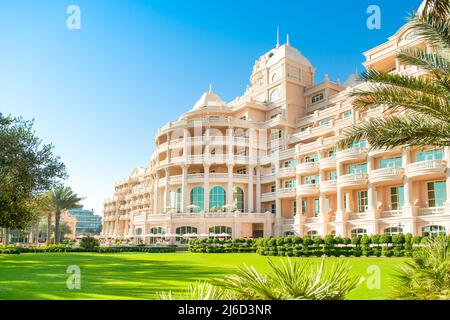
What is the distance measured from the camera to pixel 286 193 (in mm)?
51531

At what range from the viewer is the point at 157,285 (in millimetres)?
12766

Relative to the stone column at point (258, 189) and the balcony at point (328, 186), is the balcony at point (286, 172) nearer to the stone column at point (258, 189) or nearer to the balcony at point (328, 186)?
the stone column at point (258, 189)

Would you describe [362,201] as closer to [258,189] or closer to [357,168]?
[357,168]

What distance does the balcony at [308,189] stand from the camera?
47688 mm

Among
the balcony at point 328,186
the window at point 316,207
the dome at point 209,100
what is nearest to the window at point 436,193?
the balcony at point 328,186

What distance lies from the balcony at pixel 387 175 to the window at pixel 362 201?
12.9 feet

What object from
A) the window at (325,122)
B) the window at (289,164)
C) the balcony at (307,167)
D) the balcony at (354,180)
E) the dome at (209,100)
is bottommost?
the balcony at (354,180)

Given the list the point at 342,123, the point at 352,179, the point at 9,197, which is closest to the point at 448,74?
the point at 9,197

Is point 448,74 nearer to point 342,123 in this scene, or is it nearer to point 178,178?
point 342,123

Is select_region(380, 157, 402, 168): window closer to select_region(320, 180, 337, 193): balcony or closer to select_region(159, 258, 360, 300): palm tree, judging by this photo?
select_region(320, 180, 337, 193): balcony

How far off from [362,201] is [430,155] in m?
9.29

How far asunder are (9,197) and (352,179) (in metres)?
31.7

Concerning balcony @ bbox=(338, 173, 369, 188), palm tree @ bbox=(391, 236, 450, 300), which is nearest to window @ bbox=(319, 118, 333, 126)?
balcony @ bbox=(338, 173, 369, 188)

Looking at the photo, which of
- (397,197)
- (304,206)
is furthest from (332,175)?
(397,197)
